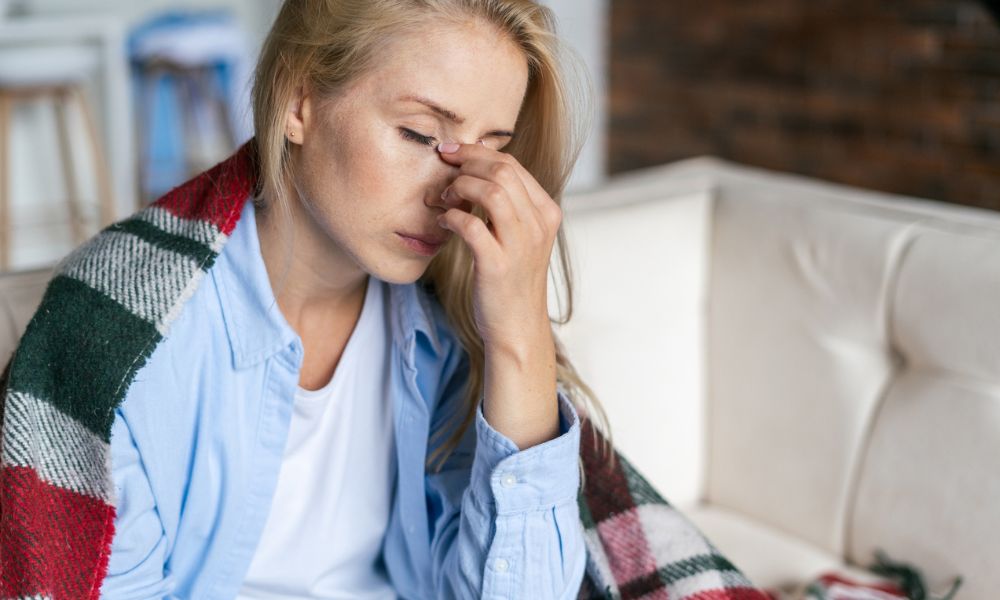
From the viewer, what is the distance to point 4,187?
3.73m

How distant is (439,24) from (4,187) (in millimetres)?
3073

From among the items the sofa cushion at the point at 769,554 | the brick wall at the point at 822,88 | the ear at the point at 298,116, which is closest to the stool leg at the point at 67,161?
the brick wall at the point at 822,88

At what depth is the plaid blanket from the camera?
3.54 ft

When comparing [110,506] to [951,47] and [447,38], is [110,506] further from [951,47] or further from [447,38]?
[951,47]

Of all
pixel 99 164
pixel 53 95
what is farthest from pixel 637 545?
pixel 53 95

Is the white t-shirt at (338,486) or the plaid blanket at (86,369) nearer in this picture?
the plaid blanket at (86,369)

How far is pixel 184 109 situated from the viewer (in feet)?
14.0

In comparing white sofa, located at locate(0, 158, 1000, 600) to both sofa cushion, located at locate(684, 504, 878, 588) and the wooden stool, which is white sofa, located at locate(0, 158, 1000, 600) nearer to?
sofa cushion, located at locate(684, 504, 878, 588)

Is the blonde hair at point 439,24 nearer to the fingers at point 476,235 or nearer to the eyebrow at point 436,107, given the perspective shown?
the eyebrow at point 436,107

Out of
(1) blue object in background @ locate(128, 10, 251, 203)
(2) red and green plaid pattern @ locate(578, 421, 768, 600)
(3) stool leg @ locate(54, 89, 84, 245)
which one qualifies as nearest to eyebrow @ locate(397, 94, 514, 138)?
(2) red and green plaid pattern @ locate(578, 421, 768, 600)

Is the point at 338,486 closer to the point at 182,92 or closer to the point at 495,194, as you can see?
the point at 495,194

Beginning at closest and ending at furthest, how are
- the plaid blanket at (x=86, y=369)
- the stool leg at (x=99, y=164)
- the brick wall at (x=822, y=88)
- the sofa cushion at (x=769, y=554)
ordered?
the plaid blanket at (x=86, y=369) → the sofa cushion at (x=769, y=554) → the brick wall at (x=822, y=88) → the stool leg at (x=99, y=164)

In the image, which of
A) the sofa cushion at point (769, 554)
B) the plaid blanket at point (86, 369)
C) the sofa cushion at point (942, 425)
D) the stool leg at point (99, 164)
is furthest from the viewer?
the stool leg at point (99, 164)

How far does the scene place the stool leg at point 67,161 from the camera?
3.86 meters
